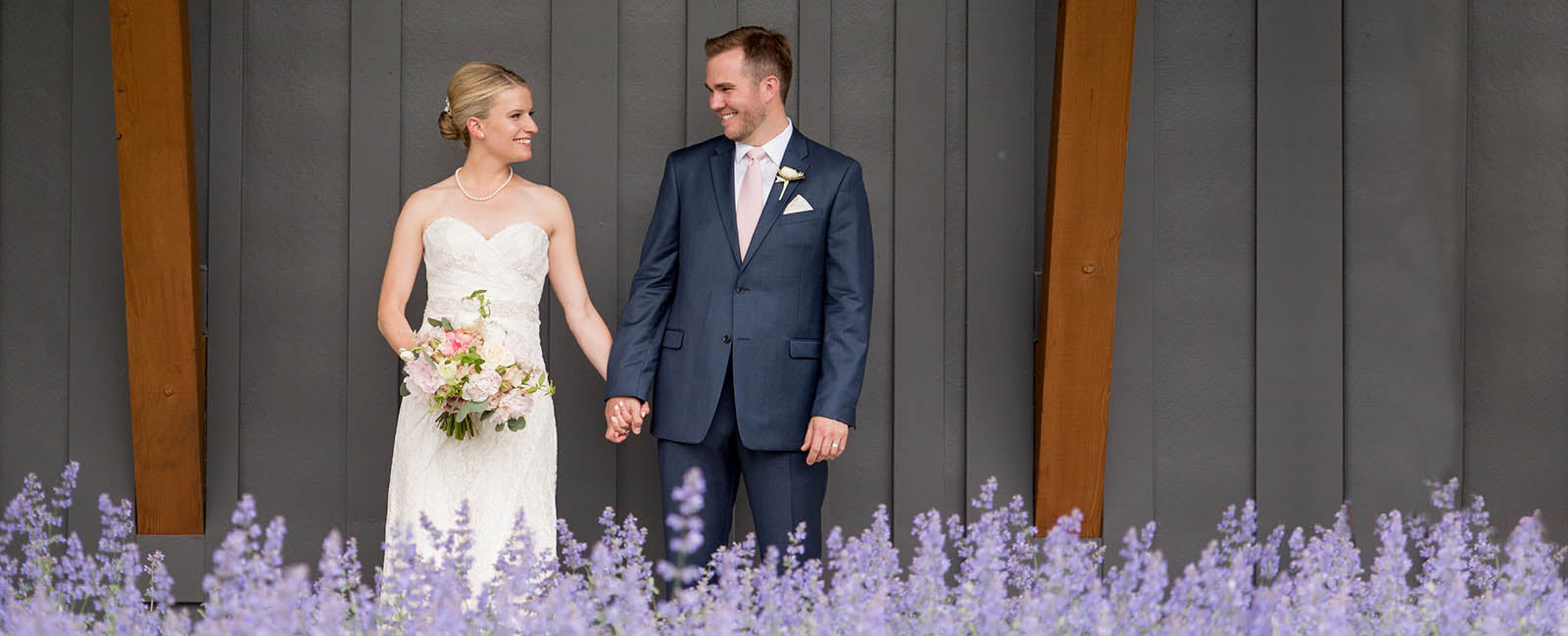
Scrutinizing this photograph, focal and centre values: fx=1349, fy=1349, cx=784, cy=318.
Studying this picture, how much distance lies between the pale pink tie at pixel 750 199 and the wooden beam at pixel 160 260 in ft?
4.65

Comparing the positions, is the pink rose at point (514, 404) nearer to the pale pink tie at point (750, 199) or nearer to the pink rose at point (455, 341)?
the pink rose at point (455, 341)

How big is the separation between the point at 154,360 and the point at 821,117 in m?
1.87

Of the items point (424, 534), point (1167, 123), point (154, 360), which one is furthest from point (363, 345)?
point (1167, 123)

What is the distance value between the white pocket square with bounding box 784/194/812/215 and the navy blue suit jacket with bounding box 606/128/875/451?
1 cm

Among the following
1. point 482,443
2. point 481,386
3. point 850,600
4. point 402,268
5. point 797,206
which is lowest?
point 850,600

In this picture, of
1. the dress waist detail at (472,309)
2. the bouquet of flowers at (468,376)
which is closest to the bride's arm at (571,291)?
the dress waist detail at (472,309)

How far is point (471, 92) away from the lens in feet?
10.5

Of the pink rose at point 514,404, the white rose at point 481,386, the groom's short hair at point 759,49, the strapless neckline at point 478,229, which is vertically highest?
the groom's short hair at point 759,49

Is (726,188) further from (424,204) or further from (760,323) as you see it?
(424,204)

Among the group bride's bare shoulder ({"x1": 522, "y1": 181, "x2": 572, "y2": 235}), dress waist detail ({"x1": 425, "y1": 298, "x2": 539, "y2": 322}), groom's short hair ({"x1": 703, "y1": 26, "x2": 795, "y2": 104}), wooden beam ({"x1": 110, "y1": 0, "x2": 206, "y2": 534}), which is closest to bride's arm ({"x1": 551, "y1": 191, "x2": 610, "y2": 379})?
bride's bare shoulder ({"x1": 522, "y1": 181, "x2": 572, "y2": 235})

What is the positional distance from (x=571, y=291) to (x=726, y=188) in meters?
0.46

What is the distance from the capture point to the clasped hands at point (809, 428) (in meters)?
3.03

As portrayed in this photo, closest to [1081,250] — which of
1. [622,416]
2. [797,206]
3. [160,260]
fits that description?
[797,206]

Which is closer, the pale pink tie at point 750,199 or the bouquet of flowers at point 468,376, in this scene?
the bouquet of flowers at point 468,376
